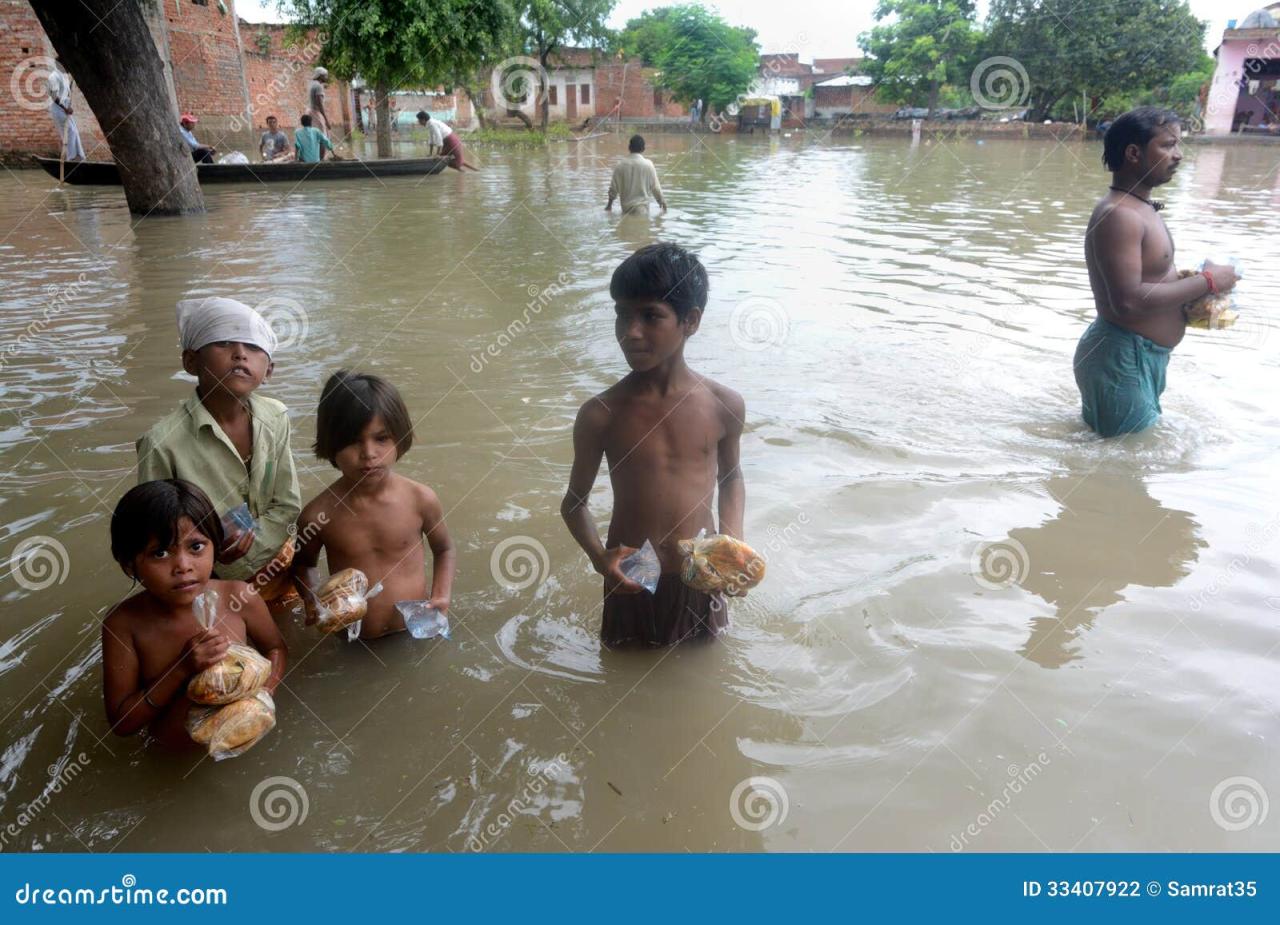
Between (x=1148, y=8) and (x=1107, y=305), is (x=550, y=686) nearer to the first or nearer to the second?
(x=1107, y=305)

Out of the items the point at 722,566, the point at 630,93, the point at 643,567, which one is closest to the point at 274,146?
A: the point at 643,567

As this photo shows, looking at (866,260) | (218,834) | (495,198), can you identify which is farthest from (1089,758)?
(495,198)

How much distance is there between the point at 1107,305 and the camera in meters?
4.25

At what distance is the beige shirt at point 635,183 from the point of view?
12.3 metres

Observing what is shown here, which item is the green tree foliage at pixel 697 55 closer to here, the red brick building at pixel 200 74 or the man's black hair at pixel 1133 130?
the red brick building at pixel 200 74

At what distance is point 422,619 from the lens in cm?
274

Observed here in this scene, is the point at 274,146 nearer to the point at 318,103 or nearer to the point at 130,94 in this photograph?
the point at 318,103

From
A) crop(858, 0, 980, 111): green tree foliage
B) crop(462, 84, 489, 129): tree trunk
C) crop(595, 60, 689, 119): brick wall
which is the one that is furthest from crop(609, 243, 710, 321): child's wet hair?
crop(595, 60, 689, 119): brick wall

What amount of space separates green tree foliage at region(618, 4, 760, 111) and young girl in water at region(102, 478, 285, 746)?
1960 inches

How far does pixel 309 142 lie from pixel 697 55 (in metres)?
37.8

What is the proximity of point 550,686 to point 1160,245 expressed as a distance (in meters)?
3.63

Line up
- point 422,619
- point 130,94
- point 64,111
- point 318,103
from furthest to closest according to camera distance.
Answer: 1. point 318,103
2. point 64,111
3. point 130,94
4. point 422,619

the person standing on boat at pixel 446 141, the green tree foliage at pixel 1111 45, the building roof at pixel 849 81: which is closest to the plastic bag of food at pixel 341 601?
the person standing on boat at pixel 446 141

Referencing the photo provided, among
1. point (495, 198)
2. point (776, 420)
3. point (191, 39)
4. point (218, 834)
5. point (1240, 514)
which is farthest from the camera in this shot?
point (191, 39)
